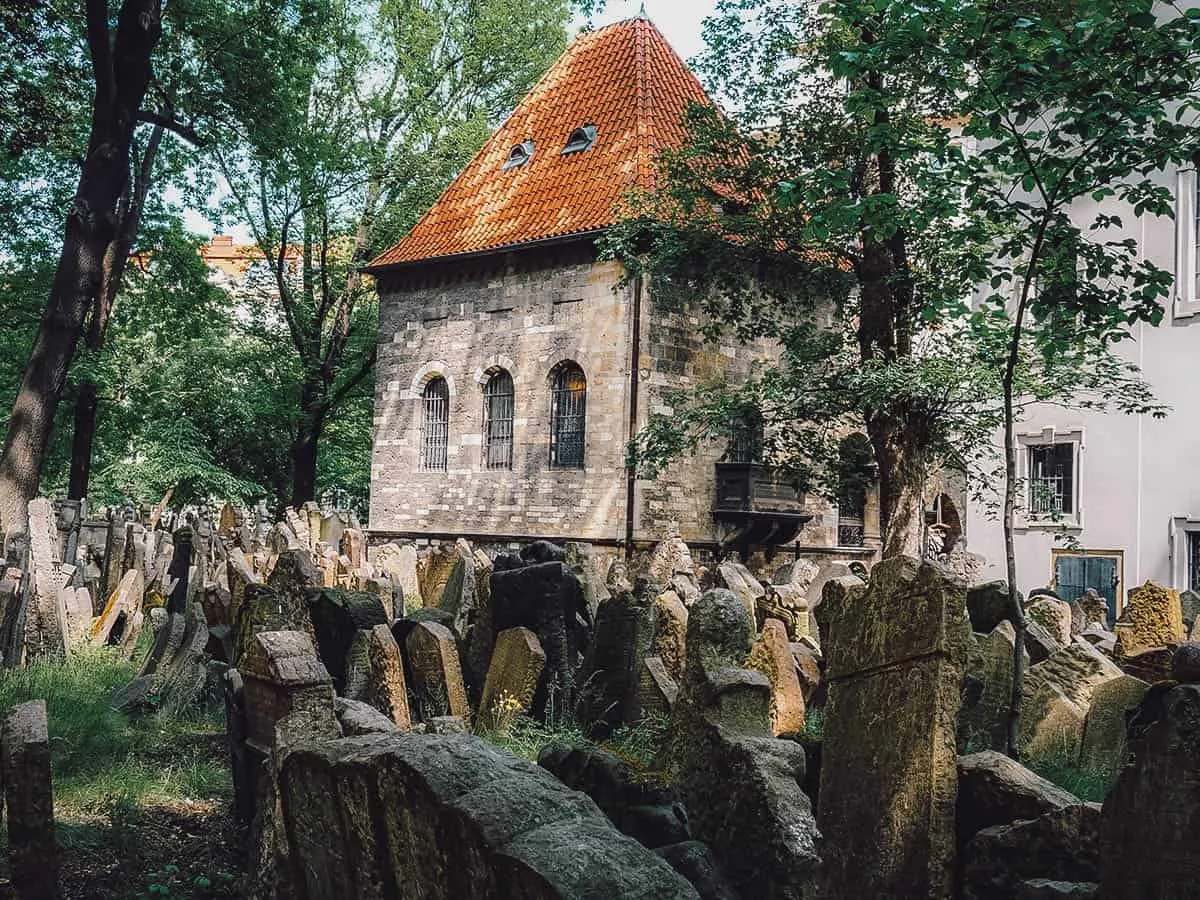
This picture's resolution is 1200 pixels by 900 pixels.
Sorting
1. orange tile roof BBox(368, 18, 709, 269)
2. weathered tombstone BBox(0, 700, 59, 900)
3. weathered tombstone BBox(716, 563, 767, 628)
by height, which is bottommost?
weathered tombstone BBox(0, 700, 59, 900)

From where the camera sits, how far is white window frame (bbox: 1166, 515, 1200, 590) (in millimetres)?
17516

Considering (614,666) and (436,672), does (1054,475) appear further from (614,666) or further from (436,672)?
(436,672)

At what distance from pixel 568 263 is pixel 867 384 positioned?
9.33 meters

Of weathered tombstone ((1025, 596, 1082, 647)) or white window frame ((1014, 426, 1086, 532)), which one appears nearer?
weathered tombstone ((1025, 596, 1082, 647))

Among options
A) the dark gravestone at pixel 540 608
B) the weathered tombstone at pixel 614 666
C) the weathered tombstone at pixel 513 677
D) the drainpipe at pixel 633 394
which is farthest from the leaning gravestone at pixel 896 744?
the drainpipe at pixel 633 394

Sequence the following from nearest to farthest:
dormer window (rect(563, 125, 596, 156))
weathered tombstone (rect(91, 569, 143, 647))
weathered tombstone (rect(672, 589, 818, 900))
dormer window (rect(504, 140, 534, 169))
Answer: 1. weathered tombstone (rect(672, 589, 818, 900))
2. weathered tombstone (rect(91, 569, 143, 647))
3. dormer window (rect(563, 125, 596, 156))
4. dormer window (rect(504, 140, 534, 169))

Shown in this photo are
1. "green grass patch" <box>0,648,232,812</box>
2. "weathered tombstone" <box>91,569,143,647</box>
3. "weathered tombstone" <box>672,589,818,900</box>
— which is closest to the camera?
"weathered tombstone" <box>672,589,818,900</box>

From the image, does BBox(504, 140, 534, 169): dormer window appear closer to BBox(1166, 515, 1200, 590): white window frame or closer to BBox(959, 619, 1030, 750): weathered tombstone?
BBox(1166, 515, 1200, 590): white window frame

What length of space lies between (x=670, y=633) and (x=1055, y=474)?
13.8 m

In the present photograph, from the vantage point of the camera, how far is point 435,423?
25484 mm

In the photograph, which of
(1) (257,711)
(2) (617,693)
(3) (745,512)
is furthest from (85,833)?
(3) (745,512)

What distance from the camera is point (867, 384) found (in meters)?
14.7

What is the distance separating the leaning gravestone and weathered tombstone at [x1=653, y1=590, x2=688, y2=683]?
11.8 feet

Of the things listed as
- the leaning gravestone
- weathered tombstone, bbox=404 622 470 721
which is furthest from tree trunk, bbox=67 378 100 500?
the leaning gravestone
